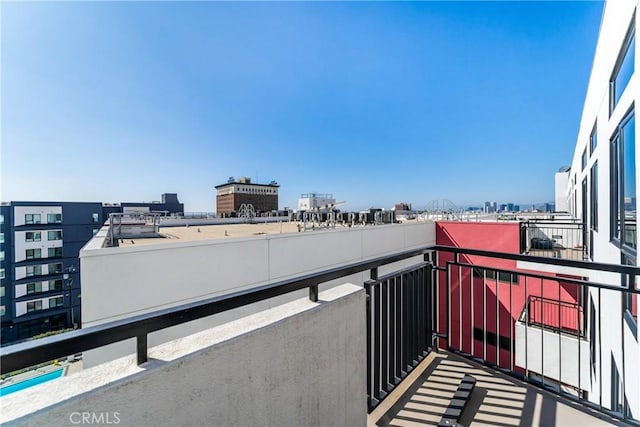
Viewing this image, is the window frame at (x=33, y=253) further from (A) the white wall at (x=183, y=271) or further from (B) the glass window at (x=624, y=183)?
(B) the glass window at (x=624, y=183)

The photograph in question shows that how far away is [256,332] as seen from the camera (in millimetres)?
1063

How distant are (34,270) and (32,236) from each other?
8.45 feet

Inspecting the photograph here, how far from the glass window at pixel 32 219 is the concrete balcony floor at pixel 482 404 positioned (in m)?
29.3

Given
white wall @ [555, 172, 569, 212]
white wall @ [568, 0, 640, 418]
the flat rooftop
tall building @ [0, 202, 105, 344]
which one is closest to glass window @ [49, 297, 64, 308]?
tall building @ [0, 202, 105, 344]

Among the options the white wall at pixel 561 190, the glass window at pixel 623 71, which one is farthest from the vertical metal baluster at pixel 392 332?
the white wall at pixel 561 190

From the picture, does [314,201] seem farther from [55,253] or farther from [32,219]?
[32,219]

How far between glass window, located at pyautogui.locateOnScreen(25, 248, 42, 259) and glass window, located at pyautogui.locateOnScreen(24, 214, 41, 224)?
213cm

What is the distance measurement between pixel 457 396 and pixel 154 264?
204 inches

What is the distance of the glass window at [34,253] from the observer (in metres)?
20.2

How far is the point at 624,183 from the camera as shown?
321cm

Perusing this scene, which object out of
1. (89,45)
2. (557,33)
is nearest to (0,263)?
(89,45)

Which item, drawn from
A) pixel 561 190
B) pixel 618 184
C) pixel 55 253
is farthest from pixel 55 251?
pixel 561 190

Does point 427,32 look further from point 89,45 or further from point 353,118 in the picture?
point 89,45

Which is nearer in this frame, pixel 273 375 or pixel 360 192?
pixel 273 375
